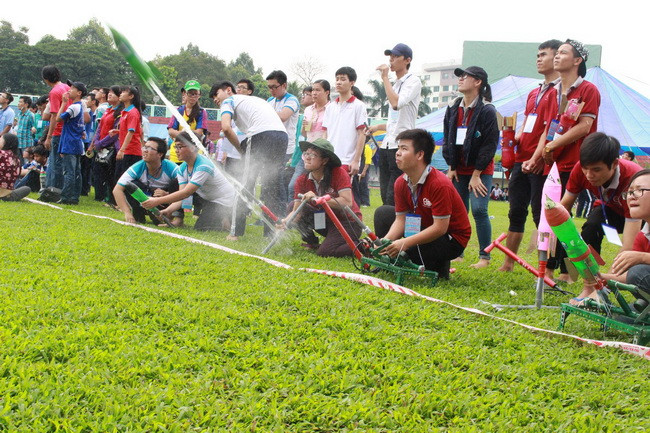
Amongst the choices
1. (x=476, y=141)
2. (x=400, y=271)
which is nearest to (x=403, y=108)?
(x=476, y=141)

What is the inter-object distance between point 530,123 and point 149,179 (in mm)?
4842

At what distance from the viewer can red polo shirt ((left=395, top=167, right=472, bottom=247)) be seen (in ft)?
14.6

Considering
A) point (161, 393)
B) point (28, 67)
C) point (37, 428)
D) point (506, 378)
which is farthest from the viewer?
point (28, 67)

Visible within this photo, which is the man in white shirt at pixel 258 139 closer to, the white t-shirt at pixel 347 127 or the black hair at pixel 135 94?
the white t-shirt at pixel 347 127

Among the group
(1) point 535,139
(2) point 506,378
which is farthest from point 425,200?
(2) point 506,378

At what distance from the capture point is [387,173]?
626 cm

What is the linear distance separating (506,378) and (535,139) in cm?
326

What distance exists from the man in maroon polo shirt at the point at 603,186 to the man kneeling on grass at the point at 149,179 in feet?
16.6

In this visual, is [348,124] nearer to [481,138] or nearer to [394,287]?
[481,138]

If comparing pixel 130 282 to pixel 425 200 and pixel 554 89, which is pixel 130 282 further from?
pixel 554 89

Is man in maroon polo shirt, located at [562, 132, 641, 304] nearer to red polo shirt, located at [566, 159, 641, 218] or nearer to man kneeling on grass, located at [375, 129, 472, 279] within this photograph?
red polo shirt, located at [566, 159, 641, 218]

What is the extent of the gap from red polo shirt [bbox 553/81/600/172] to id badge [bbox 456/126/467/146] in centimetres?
100

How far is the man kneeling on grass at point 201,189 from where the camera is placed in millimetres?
6883

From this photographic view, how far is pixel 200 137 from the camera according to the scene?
8250mm
